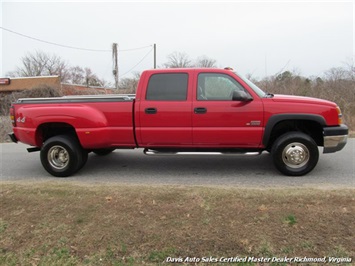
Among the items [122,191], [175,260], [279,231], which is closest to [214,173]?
[122,191]

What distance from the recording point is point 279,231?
122 inches

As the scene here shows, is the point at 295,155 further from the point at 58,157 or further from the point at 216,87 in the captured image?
the point at 58,157

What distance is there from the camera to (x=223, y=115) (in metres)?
5.12

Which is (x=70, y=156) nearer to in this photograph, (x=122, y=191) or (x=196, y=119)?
(x=122, y=191)

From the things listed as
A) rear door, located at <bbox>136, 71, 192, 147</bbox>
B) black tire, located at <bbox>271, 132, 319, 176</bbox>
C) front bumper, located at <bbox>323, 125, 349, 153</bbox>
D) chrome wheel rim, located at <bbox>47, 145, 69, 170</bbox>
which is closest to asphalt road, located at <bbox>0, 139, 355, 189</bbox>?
black tire, located at <bbox>271, 132, 319, 176</bbox>

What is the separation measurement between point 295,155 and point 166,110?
2.40 metres

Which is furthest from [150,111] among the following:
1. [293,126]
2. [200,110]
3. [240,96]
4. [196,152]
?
[293,126]

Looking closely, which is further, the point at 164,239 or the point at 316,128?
the point at 316,128

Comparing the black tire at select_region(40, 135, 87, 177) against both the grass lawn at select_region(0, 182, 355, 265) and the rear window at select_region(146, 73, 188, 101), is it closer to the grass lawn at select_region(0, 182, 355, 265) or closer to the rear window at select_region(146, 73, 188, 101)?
the grass lawn at select_region(0, 182, 355, 265)

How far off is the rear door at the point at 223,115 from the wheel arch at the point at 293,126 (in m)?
0.17

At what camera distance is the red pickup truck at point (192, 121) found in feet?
16.6

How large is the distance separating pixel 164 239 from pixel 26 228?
166cm

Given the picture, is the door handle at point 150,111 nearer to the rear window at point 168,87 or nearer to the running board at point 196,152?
the rear window at point 168,87

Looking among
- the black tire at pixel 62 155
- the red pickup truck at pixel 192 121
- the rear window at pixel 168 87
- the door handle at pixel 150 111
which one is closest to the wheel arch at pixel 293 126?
the red pickup truck at pixel 192 121
